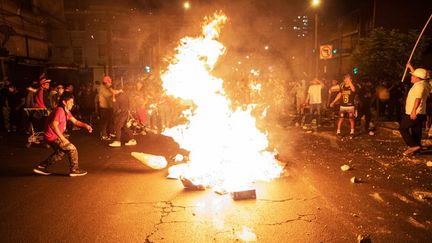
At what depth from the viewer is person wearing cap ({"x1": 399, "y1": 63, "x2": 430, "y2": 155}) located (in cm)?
779

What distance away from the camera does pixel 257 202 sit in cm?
526

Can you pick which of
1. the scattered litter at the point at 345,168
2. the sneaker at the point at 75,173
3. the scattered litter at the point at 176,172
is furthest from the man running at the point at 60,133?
the scattered litter at the point at 345,168

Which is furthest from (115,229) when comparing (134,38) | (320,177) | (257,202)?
(134,38)

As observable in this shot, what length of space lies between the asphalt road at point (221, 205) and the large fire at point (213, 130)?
407mm

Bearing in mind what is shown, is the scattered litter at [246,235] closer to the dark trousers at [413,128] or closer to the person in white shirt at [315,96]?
the dark trousers at [413,128]

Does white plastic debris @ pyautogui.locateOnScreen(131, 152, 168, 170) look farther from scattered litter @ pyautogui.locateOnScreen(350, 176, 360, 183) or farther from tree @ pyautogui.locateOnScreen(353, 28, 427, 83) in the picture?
tree @ pyautogui.locateOnScreen(353, 28, 427, 83)

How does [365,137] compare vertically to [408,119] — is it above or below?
below

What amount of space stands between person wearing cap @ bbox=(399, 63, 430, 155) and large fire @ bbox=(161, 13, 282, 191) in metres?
3.49

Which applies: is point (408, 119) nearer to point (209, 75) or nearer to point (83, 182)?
point (209, 75)

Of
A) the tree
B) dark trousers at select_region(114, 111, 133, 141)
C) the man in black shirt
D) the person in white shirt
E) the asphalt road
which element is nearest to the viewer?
the asphalt road

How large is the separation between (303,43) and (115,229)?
155ft

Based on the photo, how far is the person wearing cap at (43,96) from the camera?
10109 mm

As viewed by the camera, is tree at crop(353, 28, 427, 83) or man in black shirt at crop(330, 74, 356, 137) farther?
tree at crop(353, 28, 427, 83)

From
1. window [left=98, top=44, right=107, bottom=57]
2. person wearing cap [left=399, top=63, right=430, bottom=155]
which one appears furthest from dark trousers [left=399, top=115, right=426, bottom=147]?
window [left=98, top=44, right=107, bottom=57]
